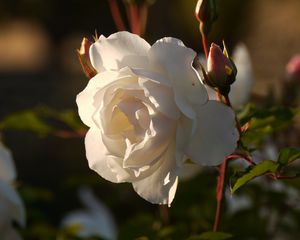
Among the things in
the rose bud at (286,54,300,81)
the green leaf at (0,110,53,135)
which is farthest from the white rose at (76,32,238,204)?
the rose bud at (286,54,300,81)

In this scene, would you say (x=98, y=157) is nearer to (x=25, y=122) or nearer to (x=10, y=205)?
(x=10, y=205)

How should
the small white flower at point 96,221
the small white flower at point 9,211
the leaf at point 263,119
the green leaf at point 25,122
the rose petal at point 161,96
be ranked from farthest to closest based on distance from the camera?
the small white flower at point 96,221
the green leaf at point 25,122
the small white flower at point 9,211
the leaf at point 263,119
the rose petal at point 161,96

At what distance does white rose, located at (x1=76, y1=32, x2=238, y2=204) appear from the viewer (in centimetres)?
81

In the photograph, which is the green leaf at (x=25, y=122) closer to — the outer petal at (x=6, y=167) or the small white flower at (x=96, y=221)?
the outer petal at (x=6, y=167)

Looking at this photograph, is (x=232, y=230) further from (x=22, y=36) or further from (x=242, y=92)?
(x=22, y=36)

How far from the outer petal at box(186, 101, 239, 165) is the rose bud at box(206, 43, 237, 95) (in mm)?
21

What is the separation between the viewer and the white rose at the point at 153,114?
2.64ft

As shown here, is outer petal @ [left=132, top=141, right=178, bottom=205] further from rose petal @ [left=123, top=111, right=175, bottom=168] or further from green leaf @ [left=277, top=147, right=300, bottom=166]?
green leaf @ [left=277, top=147, right=300, bottom=166]

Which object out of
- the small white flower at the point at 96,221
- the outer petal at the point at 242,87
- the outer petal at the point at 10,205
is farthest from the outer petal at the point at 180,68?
the small white flower at the point at 96,221

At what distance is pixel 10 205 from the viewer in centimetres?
111

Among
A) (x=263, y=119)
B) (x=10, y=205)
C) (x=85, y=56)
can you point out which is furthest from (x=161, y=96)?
(x=10, y=205)

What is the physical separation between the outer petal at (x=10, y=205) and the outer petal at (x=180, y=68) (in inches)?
15.1

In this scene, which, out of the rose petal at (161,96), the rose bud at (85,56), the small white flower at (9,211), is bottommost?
the small white flower at (9,211)

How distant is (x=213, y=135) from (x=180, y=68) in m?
0.08
